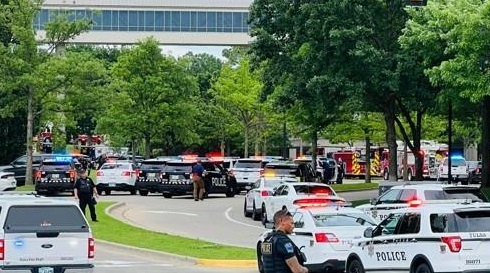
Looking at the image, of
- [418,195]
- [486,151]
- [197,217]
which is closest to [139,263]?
[418,195]

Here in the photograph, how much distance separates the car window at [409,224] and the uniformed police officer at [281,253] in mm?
5450

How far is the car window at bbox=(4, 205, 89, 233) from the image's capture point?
15.9m

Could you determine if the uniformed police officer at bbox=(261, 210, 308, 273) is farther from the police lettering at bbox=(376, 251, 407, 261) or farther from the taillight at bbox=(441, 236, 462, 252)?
the police lettering at bbox=(376, 251, 407, 261)

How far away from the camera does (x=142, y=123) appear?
233ft

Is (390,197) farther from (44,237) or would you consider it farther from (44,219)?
(44,237)

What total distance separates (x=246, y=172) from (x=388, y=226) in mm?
32114

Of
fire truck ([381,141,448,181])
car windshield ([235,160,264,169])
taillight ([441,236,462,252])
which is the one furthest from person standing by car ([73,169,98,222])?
fire truck ([381,141,448,181])

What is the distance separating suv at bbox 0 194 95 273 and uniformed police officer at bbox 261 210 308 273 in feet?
19.6

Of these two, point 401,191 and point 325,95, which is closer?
point 401,191

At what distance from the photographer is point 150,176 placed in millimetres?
47031

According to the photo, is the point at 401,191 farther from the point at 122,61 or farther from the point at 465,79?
the point at 122,61

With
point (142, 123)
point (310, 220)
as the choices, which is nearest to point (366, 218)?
point (310, 220)

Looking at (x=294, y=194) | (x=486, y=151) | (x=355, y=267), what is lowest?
(x=355, y=267)

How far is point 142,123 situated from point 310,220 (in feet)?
171
